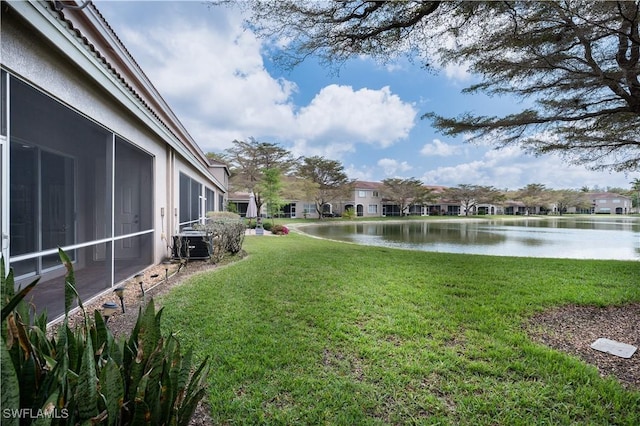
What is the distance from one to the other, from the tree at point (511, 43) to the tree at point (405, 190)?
41020 millimetres

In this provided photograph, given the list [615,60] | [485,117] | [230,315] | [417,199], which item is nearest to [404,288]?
[230,315]

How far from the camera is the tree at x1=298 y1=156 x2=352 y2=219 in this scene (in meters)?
41.9

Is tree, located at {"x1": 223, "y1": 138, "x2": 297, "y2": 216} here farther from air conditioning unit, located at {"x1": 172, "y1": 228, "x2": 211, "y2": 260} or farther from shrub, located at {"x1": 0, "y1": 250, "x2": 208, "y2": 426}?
shrub, located at {"x1": 0, "y1": 250, "x2": 208, "y2": 426}

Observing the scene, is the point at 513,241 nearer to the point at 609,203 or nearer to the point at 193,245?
the point at 193,245

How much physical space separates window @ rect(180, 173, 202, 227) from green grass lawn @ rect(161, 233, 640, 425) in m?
4.71

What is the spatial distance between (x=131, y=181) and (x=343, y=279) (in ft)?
19.3

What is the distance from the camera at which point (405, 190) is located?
48.5 metres

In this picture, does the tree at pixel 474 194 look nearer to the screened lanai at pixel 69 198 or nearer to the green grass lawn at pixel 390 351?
the green grass lawn at pixel 390 351

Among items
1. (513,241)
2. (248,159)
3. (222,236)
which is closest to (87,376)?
(222,236)

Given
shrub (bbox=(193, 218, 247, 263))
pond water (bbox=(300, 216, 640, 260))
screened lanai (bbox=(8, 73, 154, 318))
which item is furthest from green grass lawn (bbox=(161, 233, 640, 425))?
pond water (bbox=(300, 216, 640, 260))

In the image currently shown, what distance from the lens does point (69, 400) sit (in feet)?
4.75

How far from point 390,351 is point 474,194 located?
5742 centimetres

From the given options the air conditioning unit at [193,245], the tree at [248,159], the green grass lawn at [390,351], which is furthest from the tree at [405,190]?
the air conditioning unit at [193,245]

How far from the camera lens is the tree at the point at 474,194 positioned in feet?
178
